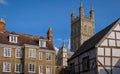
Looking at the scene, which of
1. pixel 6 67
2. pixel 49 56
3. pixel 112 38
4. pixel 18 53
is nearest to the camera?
pixel 112 38

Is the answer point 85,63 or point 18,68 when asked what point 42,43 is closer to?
point 18,68

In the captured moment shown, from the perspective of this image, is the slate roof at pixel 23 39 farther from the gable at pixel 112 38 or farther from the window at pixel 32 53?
the gable at pixel 112 38

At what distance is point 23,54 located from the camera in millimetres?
53938

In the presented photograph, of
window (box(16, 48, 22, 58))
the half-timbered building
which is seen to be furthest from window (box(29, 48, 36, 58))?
the half-timbered building

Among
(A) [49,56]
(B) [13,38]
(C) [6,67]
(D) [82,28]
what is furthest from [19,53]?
(D) [82,28]

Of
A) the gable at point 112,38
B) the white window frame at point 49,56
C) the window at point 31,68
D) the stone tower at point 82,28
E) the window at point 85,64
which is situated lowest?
the window at point 31,68

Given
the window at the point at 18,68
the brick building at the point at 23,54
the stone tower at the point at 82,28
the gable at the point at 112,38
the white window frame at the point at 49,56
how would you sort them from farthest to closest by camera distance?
1. the stone tower at the point at 82,28
2. the white window frame at the point at 49,56
3. the window at the point at 18,68
4. the brick building at the point at 23,54
5. the gable at the point at 112,38

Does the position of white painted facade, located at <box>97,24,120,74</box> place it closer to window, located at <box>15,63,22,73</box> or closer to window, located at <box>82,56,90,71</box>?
window, located at <box>82,56,90,71</box>

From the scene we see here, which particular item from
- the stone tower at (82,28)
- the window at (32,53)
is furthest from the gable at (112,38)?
the stone tower at (82,28)

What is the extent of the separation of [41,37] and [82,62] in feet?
63.4

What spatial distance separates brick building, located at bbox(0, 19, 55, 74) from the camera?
52.4 meters

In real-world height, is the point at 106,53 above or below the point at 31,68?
above

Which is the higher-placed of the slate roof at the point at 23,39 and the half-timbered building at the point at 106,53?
the slate roof at the point at 23,39

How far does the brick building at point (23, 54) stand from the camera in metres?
52.4
